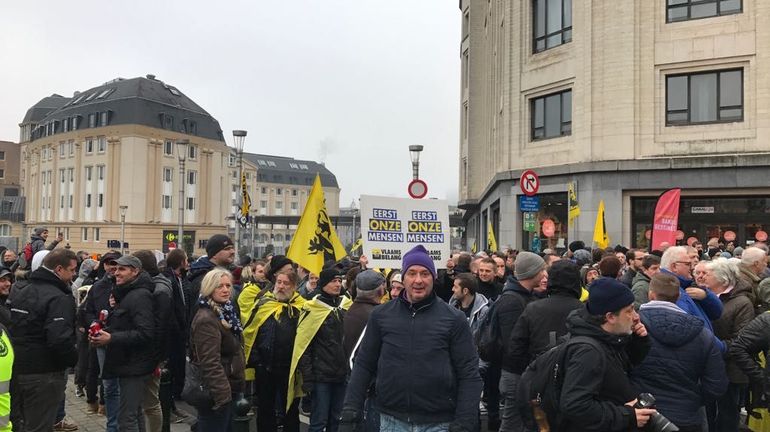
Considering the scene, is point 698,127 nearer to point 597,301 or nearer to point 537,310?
point 537,310

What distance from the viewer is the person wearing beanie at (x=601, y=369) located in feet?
10.8

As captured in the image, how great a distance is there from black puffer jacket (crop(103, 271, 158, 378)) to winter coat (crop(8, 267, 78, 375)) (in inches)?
15.8

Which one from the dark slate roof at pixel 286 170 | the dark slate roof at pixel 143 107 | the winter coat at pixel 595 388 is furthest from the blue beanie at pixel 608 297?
the dark slate roof at pixel 286 170

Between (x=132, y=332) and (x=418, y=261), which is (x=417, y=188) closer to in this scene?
(x=132, y=332)

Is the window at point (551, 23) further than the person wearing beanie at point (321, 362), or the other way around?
the window at point (551, 23)

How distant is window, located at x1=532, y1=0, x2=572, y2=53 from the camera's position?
22.3 metres

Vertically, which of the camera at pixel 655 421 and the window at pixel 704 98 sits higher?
the window at pixel 704 98

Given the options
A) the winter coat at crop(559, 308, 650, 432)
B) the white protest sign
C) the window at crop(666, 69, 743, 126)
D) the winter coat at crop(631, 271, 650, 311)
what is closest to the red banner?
the white protest sign

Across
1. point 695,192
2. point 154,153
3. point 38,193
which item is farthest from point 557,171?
point 38,193

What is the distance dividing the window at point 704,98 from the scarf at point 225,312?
60.8 feet

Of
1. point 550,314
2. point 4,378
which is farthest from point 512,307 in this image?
point 4,378

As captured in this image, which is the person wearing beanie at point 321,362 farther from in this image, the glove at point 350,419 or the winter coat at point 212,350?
the glove at point 350,419

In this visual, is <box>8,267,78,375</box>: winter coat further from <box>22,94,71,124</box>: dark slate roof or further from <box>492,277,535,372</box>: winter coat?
<box>22,94,71,124</box>: dark slate roof

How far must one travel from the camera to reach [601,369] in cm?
332
